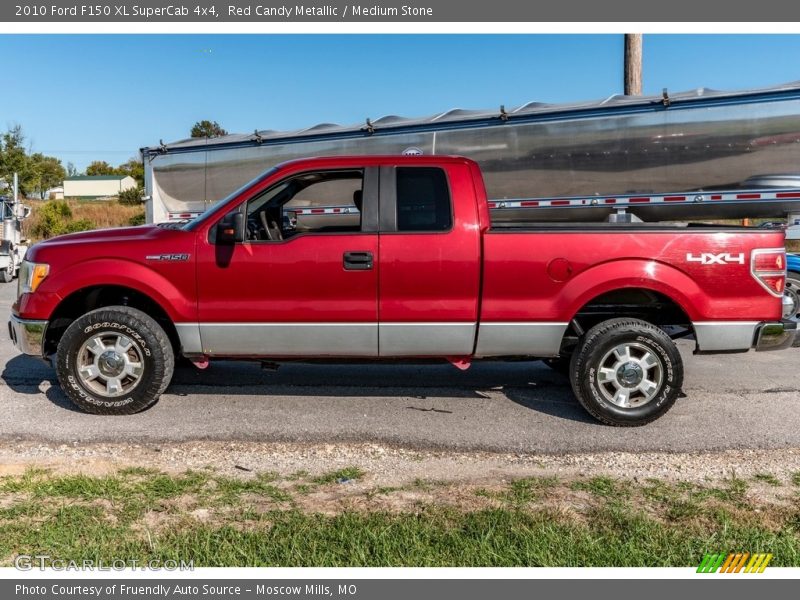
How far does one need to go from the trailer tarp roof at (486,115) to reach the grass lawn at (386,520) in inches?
288

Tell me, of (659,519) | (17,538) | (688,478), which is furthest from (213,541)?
(688,478)

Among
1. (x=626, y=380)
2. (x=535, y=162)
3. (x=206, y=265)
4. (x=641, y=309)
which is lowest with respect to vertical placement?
(x=626, y=380)

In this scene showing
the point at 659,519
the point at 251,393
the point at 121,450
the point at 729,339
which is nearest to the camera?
the point at 659,519

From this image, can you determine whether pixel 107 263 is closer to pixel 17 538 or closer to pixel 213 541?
pixel 17 538

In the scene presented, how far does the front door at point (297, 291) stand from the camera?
5422mm

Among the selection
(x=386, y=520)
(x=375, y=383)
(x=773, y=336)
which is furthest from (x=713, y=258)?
(x=386, y=520)

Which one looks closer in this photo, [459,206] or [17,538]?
[17,538]

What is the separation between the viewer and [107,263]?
5.55 metres

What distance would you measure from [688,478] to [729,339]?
1.46 meters

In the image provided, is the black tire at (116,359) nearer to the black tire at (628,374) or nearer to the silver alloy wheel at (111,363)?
the silver alloy wheel at (111,363)

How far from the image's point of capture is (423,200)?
5512mm

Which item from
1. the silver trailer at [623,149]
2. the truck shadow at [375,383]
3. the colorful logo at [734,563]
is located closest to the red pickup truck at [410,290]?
the truck shadow at [375,383]

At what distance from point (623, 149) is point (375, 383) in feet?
20.8

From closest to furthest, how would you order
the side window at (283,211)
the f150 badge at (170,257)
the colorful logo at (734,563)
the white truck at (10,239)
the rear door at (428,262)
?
the colorful logo at (734,563), the rear door at (428,262), the f150 badge at (170,257), the side window at (283,211), the white truck at (10,239)
